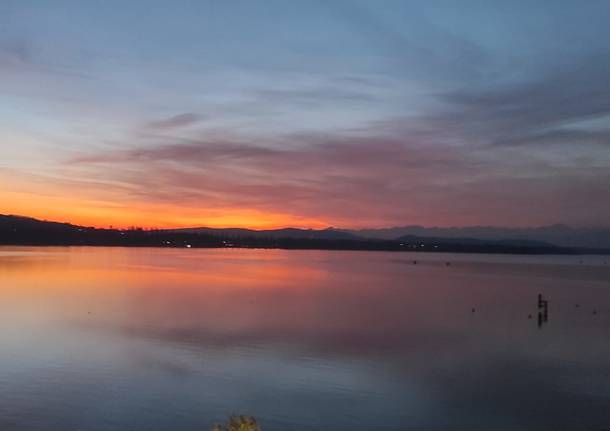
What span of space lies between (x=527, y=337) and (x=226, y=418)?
21.1 metres

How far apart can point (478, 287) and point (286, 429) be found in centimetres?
5343

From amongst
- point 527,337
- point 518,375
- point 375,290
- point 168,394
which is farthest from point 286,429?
point 375,290

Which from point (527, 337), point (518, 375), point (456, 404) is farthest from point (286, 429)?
point (527, 337)

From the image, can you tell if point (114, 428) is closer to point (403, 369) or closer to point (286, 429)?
point (286, 429)

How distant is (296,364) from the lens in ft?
77.3

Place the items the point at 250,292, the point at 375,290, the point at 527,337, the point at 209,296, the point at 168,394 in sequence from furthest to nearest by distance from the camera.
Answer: the point at 375,290, the point at 250,292, the point at 209,296, the point at 527,337, the point at 168,394

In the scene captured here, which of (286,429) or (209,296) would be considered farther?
(209,296)

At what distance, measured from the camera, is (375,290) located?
195 feet

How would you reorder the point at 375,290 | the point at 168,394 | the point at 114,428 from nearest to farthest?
1. the point at 114,428
2. the point at 168,394
3. the point at 375,290

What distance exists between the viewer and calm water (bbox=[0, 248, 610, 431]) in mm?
17031

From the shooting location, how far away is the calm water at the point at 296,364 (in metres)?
17.0

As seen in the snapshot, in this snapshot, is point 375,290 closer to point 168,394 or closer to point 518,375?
point 518,375

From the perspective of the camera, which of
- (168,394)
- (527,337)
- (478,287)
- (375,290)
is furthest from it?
(478,287)

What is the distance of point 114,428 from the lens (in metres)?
15.3
